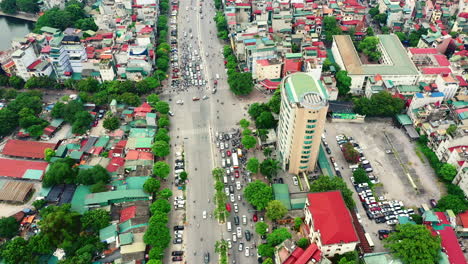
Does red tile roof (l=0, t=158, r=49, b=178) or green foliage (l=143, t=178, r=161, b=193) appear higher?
green foliage (l=143, t=178, r=161, b=193)

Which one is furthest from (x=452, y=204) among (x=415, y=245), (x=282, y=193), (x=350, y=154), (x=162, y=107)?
(x=162, y=107)

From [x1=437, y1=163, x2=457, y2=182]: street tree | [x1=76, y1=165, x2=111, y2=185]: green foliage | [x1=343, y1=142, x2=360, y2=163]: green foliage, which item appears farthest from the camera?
[x1=343, y1=142, x2=360, y2=163]: green foliage

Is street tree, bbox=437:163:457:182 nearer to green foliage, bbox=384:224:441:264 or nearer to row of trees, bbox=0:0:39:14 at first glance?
green foliage, bbox=384:224:441:264

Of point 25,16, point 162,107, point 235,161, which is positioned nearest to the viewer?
point 235,161

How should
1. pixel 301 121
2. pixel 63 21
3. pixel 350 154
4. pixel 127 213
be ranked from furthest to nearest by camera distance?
pixel 63 21 → pixel 350 154 → pixel 127 213 → pixel 301 121

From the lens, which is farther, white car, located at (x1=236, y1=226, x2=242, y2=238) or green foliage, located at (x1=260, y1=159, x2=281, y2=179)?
green foliage, located at (x1=260, y1=159, x2=281, y2=179)

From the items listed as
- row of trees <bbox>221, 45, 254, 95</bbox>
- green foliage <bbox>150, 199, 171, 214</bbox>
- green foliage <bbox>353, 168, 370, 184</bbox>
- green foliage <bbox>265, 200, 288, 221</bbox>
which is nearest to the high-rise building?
green foliage <bbox>353, 168, 370, 184</bbox>

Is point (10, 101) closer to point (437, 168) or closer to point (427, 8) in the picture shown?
point (437, 168)

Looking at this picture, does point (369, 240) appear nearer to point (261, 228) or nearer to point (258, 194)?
point (261, 228)
